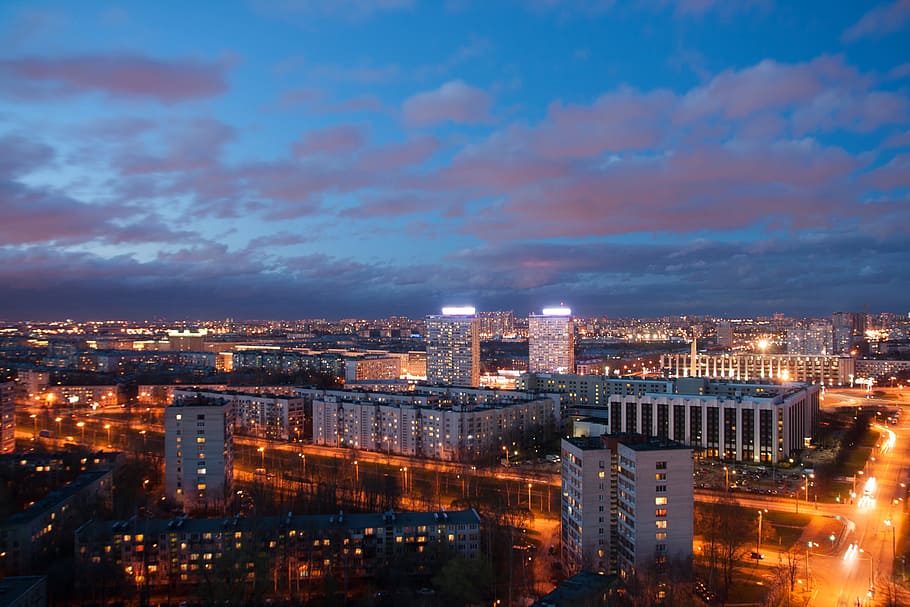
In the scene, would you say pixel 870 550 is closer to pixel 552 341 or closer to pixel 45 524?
pixel 45 524

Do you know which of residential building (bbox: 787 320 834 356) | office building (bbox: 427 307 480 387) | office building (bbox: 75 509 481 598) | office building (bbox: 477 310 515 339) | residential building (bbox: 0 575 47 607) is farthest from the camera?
office building (bbox: 477 310 515 339)

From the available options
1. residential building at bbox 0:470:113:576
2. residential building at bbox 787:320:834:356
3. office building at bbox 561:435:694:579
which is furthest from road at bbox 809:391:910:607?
residential building at bbox 787:320:834:356

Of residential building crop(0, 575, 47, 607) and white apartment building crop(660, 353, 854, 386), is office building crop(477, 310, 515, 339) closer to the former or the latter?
white apartment building crop(660, 353, 854, 386)

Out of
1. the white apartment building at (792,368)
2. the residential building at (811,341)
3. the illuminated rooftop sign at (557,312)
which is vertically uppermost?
the illuminated rooftop sign at (557,312)

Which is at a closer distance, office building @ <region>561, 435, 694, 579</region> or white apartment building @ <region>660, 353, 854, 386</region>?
office building @ <region>561, 435, 694, 579</region>

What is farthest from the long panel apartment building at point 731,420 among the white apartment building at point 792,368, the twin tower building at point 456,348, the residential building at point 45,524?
the white apartment building at point 792,368

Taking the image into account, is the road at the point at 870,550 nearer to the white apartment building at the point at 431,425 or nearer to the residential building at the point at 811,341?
the white apartment building at the point at 431,425

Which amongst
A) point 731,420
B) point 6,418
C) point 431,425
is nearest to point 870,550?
point 731,420
